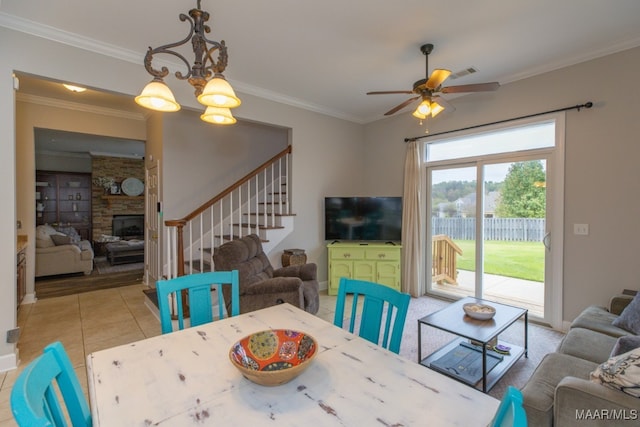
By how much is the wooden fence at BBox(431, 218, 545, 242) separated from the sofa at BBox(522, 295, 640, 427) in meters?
1.66

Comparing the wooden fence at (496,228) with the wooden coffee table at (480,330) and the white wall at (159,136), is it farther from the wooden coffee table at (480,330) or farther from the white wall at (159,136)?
the white wall at (159,136)

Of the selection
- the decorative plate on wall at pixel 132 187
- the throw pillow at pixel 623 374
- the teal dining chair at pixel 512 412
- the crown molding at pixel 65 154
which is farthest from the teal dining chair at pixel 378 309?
the crown molding at pixel 65 154

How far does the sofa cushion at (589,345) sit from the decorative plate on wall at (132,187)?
10.1 meters

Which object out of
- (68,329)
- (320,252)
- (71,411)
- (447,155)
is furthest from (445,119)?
(68,329)

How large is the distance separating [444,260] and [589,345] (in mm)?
2529

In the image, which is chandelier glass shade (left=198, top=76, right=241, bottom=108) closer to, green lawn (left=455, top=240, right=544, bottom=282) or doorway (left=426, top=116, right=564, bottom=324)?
doorway (left=426, top=116, right=564, bottom=324)

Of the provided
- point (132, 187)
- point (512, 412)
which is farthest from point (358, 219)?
point (132, 187)

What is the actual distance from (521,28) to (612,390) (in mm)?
2740

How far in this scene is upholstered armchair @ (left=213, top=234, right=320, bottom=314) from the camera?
292 cm

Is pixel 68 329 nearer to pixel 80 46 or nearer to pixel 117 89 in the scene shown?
pixel 117 89

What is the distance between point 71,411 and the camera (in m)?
0.94

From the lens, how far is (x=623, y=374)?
1267 millimetres

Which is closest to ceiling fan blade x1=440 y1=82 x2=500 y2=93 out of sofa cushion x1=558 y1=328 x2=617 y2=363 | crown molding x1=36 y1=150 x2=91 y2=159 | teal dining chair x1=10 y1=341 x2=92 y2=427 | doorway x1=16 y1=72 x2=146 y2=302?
sofa cushion x1=558 y1=328 x2=617 y2=363

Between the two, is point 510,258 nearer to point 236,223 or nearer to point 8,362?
point 236,223
